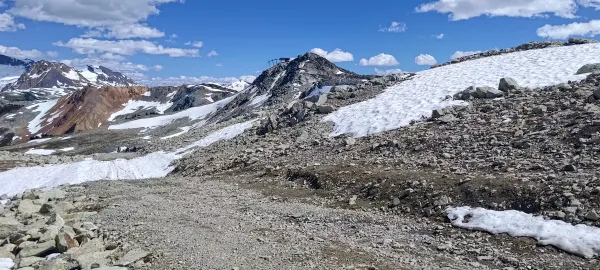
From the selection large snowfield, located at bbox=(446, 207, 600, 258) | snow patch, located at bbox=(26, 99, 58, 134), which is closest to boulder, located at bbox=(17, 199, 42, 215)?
large snowfield, located at bbox=(446, 207, 600, 258)

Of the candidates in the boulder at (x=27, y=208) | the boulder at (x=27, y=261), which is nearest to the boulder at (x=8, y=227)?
the boulder at (x=27, y=208)

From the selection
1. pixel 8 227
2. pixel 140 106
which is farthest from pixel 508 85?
pixel 140 106

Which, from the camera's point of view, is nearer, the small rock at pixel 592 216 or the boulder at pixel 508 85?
the small rock at pixel 592 216

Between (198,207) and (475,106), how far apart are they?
15287 mm

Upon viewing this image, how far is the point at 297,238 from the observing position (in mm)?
12180

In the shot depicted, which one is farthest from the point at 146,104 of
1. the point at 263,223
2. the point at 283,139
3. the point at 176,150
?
the point at 263,223

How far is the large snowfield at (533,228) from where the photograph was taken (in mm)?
9953

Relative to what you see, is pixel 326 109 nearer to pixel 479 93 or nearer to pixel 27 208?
pixel 479 93

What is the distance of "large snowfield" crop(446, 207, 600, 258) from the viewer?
32.7 feet

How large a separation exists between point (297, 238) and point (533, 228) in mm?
5924

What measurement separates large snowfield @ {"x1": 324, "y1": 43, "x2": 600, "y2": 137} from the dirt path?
408 inches

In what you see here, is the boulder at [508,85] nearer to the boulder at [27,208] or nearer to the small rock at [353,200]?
the small rock at [353,200]

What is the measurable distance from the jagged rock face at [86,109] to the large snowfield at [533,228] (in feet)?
452

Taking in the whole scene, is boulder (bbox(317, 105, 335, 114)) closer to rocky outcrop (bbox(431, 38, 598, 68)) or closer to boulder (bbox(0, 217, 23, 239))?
rocky outcrop (bbox(431, 38, 598, 68))
